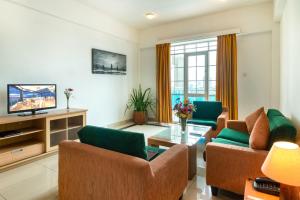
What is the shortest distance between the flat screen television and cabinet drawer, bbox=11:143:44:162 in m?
0.57

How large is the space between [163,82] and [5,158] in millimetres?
4175

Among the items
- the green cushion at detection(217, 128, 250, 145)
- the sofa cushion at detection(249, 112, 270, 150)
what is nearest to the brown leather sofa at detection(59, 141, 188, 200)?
the sofa cushion at detection(249, 112, 270, 150)

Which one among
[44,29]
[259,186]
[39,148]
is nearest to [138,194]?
[259,186]

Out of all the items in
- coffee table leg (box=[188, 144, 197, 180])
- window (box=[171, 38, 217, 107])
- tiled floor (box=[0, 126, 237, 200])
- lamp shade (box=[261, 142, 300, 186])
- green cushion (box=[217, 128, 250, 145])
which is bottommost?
tiled floor (box=[0, 126, 237, 200])

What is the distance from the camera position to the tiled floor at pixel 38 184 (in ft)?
6.75

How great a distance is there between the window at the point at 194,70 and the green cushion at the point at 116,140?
387cm

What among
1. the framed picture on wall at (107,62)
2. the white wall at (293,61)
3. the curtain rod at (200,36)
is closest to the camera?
the white wall at (293,61)

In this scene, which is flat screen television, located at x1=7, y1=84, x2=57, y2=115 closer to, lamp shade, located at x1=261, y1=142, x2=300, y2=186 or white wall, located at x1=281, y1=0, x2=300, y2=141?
lamp shade, located at x1=261, y1=142, x2=300, y2=186

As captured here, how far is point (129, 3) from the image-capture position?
423cm

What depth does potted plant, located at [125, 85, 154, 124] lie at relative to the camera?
5.73 meters

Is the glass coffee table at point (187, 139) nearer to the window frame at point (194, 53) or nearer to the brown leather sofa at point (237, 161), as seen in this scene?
the brown leather sofa at point (237, 161)

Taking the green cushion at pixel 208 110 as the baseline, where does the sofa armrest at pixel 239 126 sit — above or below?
below

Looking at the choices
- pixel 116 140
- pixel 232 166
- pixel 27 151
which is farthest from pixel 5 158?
pixel 232 166

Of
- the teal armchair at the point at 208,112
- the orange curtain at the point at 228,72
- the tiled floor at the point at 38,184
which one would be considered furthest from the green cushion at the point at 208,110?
the tiled floor at the point at 38,184
